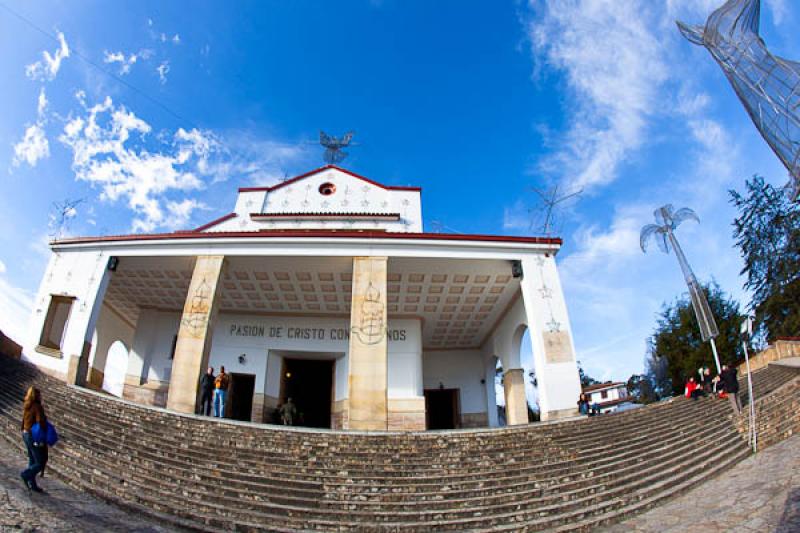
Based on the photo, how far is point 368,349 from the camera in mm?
11555

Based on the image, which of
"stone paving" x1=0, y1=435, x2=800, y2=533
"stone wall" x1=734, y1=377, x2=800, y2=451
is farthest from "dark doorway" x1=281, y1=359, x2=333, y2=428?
"stone wall" x1=734, y1=377, x2=800, y2=451

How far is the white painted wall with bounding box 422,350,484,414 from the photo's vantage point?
19.3m

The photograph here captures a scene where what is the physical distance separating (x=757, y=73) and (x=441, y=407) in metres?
16.5

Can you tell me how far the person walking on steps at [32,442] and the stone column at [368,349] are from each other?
21.3 feet

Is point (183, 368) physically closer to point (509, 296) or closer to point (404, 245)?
point (404, 245)

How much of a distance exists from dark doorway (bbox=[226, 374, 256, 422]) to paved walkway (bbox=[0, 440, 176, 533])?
34.3 ft

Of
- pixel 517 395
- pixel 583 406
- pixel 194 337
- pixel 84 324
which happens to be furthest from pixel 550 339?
pixel 84 324

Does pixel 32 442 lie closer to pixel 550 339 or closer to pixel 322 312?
pixel 550 339

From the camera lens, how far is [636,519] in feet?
18.1

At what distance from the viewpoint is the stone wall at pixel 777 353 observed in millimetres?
14773

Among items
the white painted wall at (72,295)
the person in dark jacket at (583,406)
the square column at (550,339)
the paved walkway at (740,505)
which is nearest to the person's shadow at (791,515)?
the paved walkway at (740,505)

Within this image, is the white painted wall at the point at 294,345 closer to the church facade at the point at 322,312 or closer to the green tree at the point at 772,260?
the church facade at the point at 322,312

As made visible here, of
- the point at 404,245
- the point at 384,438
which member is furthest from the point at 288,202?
the point at 384,438

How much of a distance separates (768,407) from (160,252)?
55.6 feet
